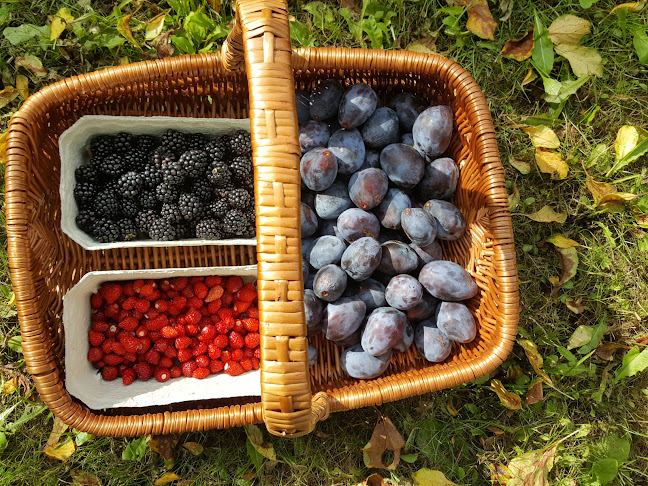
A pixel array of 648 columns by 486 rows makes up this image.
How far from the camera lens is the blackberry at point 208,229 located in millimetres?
1346

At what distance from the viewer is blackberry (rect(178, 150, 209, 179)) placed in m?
1.32

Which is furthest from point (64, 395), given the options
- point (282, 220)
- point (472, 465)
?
point (472, 465)

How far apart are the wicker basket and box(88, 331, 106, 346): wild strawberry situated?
3.5 inches

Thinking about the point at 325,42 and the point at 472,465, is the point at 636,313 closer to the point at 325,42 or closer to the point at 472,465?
the point at 472,465

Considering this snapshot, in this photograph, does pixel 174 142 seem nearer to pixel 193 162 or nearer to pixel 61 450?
pixel 193 162

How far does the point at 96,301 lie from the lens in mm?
1409

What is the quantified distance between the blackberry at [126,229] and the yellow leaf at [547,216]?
1.24 meters

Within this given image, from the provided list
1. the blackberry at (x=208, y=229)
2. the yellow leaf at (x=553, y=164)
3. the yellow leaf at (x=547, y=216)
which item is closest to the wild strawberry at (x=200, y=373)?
the blackberry at (x=208, y=229)

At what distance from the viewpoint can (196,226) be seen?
1.36 meters

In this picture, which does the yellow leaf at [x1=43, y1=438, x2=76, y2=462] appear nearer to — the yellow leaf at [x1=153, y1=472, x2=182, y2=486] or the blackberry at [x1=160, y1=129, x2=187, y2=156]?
the yellow leaf at [x1=153, y1=472, x2=182, y2=486]

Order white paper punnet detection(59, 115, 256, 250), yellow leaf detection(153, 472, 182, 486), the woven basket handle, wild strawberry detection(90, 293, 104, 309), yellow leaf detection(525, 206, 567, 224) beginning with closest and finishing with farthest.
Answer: the woven basket handle
white paper punnet detection(59, 115, 256, 250)
wild strawberry detection(90, 293, 104, 309)
yellow leaf detection(153, 472, 182, 486)
yellow leaf detection(525, 206, 567, 224)

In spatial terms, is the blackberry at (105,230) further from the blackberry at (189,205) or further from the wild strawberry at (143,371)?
the wild strawberry at (143,371)

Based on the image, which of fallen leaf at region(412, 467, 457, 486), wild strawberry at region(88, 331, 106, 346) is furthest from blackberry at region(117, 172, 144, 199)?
fallen leaf at region(412, 467, 457, 486)

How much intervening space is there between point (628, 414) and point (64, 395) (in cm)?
170
